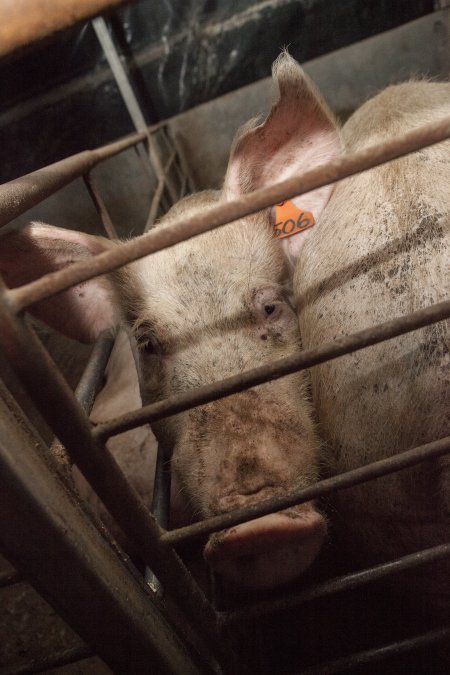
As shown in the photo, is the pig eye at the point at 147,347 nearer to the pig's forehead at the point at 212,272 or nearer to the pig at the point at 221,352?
the pig at the point at 221,352

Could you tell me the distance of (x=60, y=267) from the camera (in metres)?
1.85

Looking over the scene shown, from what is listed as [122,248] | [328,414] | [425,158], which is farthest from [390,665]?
[122,248]

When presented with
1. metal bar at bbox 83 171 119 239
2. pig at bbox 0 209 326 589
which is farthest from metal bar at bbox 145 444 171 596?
metal bar at bbox 83 171 119 239

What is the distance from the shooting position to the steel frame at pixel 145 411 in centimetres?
68

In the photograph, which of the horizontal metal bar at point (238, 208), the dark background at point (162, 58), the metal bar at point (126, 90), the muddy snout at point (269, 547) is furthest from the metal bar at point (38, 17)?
the dark background at point (162, 58)

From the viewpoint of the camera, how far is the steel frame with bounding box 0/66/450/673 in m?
0.68

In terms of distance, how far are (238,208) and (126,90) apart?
3633 millimetres

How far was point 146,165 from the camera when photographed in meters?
3.80

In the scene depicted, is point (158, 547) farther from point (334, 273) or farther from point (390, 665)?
point (390, 665)

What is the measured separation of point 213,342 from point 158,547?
2.36 feet

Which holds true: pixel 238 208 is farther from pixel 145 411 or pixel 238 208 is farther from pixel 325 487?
pixel 325 487

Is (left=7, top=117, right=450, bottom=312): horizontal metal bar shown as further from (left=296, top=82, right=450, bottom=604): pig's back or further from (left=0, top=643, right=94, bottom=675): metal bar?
(left=0, top=643, right=94, bottom=675): metal bar

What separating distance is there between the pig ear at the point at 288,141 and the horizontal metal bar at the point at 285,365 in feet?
2.89

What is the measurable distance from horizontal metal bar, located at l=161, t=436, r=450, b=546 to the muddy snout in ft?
0.54
